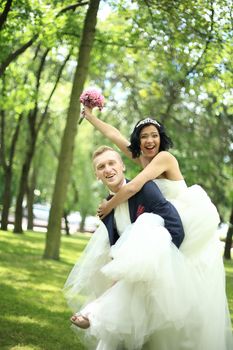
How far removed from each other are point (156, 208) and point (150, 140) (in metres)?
0.68

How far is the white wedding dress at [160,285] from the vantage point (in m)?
4.07

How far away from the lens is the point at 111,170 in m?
4.61

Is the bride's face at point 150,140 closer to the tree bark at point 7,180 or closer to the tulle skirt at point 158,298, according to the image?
the tulle skirt at point 158,298

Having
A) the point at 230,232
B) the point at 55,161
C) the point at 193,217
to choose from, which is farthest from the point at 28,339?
the point at 55,161

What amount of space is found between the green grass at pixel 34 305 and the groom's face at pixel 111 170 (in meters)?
2.19

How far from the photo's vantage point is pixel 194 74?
1288 cm

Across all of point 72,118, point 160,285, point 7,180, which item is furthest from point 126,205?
point 7,180

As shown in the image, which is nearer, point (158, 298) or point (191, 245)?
point (158, 298)

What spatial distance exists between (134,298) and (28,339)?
2.31 metres

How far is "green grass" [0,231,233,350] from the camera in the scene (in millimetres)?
5945

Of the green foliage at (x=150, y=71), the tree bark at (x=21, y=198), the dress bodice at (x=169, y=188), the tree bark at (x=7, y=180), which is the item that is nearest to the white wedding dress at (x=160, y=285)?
the dress bodice at (x=169, y=188)

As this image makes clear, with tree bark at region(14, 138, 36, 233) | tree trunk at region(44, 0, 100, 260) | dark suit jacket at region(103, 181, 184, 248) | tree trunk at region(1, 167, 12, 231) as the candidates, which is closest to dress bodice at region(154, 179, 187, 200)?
dark suit jacket at region(103, 181, 184, 248)

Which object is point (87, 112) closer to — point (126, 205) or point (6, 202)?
point (126, 205)

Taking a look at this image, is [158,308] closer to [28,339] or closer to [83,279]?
[83,279]
